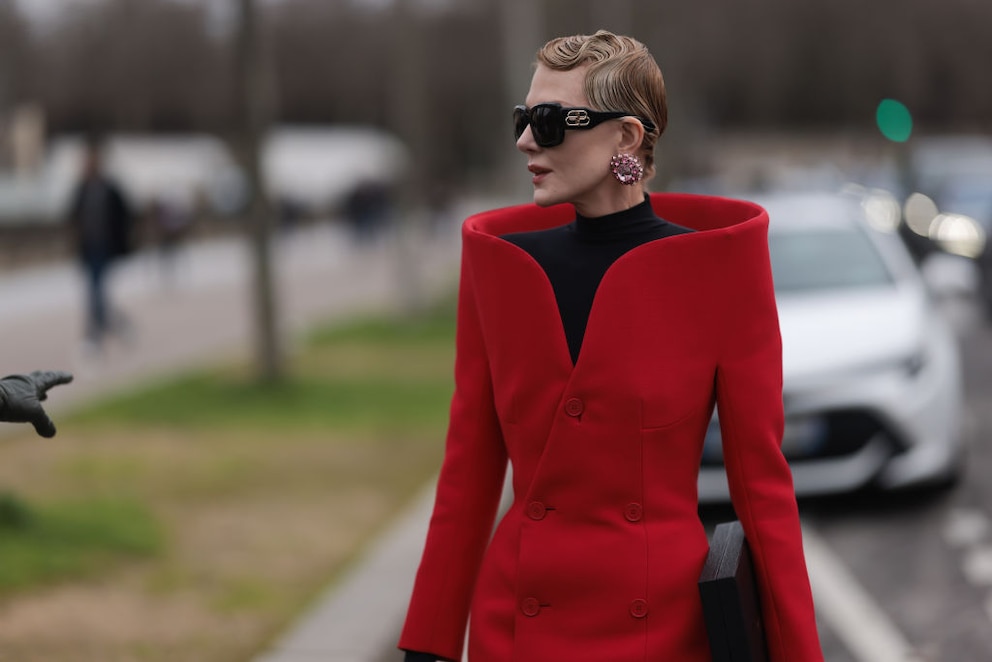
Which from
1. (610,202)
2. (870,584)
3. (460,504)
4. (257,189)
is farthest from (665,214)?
(257,189)

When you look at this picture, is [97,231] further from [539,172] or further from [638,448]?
[638,448]

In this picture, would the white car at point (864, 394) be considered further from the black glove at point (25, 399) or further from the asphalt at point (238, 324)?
the black glove at point (25, 399)

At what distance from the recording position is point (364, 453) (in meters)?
8.42

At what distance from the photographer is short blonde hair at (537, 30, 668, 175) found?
2258 millimetres

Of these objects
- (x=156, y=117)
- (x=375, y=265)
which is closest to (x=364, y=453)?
(x=375, y=265)

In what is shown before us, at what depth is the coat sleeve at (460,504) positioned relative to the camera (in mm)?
2414

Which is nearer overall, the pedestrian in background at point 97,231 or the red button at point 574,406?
the red button at point 574,406

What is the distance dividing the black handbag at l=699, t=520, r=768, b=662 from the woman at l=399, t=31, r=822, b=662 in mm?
58

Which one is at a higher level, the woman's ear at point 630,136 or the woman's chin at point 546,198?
the woman's ear at point 630,136

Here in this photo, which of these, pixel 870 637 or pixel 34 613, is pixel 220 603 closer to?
Answer: pixel 34 613

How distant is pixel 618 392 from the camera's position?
7.30 feet

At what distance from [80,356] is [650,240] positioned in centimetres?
1207

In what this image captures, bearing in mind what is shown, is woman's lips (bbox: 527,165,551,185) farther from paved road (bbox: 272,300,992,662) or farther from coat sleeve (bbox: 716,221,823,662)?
paved road (bbox: 272,300,992,662)

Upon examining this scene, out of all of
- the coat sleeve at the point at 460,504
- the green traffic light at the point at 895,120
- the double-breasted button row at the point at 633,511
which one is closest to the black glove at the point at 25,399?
the coat sleeve at the point at 460,504
